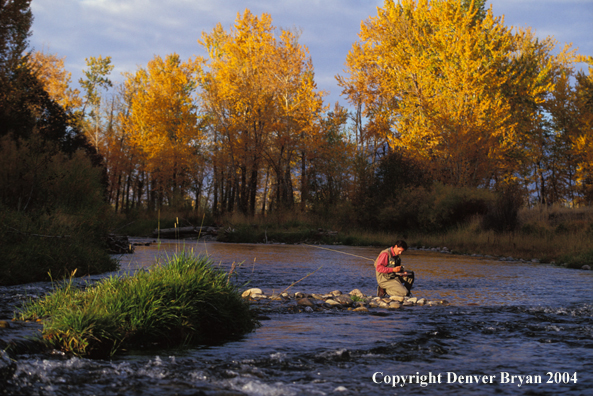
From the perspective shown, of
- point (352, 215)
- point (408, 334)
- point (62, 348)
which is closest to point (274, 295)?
point (408, 334)

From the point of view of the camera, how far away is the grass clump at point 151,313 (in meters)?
5.07

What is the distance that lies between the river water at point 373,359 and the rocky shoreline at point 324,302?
0.33 m

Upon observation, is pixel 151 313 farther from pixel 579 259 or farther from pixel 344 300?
pixel 579 259

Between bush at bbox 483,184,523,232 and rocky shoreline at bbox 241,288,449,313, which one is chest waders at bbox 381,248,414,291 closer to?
rocky shoreline at bbox 241,288,449,313

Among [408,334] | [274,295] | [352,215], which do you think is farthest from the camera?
[352,215]

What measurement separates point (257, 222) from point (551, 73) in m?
28.0

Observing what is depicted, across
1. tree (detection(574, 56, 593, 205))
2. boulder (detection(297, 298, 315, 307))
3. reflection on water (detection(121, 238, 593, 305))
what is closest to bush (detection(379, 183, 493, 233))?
reflection on water (detection(121, 238, 593, 305))

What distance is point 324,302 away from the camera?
905cm

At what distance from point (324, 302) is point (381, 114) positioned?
29.5 m

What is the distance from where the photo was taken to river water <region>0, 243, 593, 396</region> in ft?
14.2

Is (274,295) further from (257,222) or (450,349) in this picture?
(257,222)

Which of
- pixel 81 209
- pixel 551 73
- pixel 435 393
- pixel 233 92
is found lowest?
pixel 435 393

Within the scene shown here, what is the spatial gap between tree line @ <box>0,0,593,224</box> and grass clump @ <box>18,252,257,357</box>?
21643 mm

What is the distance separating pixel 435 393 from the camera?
14.3 feet
